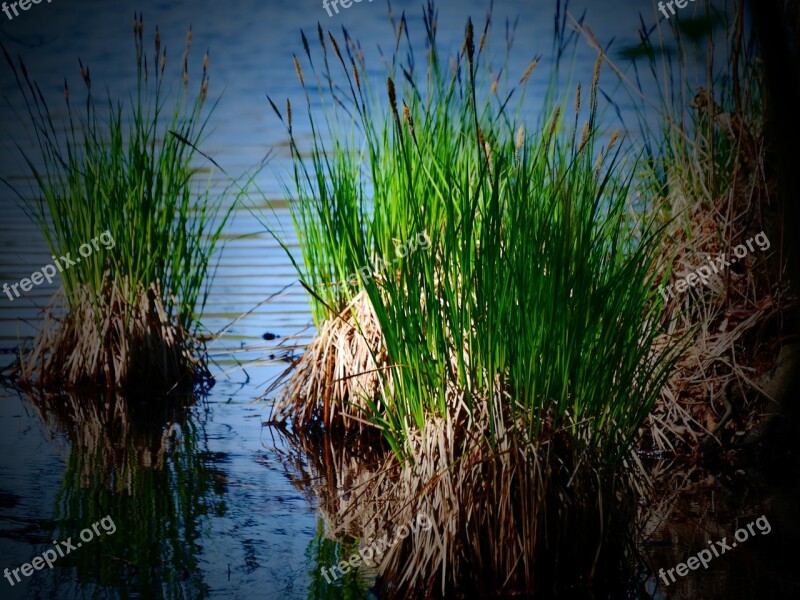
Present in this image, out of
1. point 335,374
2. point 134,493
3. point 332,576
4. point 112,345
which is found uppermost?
point 112,345

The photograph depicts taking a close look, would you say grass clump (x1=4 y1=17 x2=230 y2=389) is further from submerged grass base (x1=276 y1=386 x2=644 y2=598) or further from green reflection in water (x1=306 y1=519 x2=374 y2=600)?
submerged grass base (x1=276 y1=386 x2=644 y2=598)

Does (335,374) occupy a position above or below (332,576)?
above

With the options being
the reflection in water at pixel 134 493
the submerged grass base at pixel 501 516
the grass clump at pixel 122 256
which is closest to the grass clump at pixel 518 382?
the submerged grass base at pixel 501 516

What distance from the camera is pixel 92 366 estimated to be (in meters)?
3.97

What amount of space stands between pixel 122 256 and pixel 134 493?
1.64 m

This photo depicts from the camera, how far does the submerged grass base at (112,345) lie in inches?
154

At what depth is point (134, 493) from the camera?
2.55 m

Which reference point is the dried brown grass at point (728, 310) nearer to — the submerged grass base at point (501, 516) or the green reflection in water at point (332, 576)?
the submerged grass base at point (501, 516)

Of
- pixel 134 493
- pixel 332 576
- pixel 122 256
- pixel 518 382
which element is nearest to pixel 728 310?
pixel 518 382

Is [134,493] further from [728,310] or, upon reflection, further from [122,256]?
[728,310]

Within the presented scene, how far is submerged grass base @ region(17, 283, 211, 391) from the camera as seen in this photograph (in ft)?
12.8

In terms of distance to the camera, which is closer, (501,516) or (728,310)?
(501,516)

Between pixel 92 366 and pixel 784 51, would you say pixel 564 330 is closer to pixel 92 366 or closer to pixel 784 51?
pixel 784 51

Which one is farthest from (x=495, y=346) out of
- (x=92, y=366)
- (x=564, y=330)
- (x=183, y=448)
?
(x=92, y=366)
